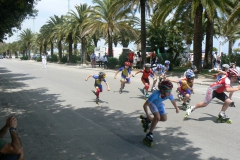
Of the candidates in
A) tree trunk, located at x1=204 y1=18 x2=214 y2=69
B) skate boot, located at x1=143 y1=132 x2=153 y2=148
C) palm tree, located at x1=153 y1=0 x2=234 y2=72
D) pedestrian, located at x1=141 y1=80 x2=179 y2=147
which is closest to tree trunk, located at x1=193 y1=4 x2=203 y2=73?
palm tree, located at x1=153 y1=0 x2=234 y2=72

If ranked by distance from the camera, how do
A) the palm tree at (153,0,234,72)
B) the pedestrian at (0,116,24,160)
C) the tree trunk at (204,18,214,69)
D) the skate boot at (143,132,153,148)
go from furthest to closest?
the tree trunk at (204,18,214,69), the palm tree at (153,0,234,72), the skate boot at (143,132,153,148), the pedestrian at (0,116,24,160)

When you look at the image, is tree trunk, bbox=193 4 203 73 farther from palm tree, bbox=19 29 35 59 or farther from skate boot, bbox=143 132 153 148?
palm tree, bbox=19 29 35 59

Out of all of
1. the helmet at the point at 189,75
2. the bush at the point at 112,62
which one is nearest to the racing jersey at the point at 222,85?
the helmet at the point at 189,75

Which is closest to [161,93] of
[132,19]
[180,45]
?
[180,45]

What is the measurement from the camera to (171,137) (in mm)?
6227

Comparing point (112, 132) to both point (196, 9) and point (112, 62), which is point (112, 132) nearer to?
point (196, 9)

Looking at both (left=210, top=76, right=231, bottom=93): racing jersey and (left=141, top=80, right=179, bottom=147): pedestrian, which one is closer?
(left=141, top=80, right=179, bottom=147): pedestrian

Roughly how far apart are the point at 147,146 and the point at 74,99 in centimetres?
618

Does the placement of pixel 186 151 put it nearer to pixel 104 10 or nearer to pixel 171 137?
pixel 171 137

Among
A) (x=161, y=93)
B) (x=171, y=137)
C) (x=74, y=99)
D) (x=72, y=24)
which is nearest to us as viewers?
(x=161, y=93)

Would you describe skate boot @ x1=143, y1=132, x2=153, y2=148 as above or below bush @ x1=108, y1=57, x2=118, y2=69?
below

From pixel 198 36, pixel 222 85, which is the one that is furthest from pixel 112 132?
pixel 198 36

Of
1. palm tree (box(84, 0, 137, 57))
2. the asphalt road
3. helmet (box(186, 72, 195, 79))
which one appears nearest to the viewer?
the asphalt road

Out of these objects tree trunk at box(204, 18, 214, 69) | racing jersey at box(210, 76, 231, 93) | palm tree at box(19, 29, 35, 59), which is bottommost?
racing jersey at box(210, 76, 231, 93)
